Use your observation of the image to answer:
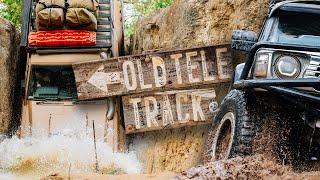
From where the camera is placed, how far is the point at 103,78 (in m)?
7.59

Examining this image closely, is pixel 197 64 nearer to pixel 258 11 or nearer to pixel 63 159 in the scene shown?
pixel 258 11

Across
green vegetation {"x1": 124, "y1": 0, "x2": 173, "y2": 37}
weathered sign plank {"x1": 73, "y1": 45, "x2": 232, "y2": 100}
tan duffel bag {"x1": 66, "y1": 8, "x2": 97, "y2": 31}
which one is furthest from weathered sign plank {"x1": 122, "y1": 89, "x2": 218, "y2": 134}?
green vegetation {"x1": 124, "y1": 0, "x2": 173, "y2": 37}

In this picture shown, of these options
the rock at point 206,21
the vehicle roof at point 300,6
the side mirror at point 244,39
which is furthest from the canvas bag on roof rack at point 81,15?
the vehicle roof at point 300,6

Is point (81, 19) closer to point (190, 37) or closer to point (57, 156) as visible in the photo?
point (190, 37)

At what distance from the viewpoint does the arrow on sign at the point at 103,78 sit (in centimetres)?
754

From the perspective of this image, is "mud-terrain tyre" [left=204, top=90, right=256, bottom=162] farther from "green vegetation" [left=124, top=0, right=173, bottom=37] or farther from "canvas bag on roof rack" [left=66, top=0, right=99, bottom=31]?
"green vegetation" [left=124, top=0, right=173, bottom=37]

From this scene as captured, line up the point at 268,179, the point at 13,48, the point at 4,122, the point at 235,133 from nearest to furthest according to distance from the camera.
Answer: the point at 268,179, the point at 235,133, the point at 4,122, the point at 13,48

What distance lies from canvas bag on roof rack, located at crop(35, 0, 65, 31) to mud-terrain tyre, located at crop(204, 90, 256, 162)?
3.42 meters

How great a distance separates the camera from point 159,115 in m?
7.37

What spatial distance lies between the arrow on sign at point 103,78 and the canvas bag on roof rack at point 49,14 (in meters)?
0.88

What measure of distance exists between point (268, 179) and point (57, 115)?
4.68m

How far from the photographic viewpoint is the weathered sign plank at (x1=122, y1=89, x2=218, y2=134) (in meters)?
7.19

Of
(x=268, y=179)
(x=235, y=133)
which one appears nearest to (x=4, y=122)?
(x=235, y=133)

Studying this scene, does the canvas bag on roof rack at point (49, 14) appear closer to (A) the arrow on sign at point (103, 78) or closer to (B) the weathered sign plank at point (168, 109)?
(A) the arrow on sign at point (103, 78)
